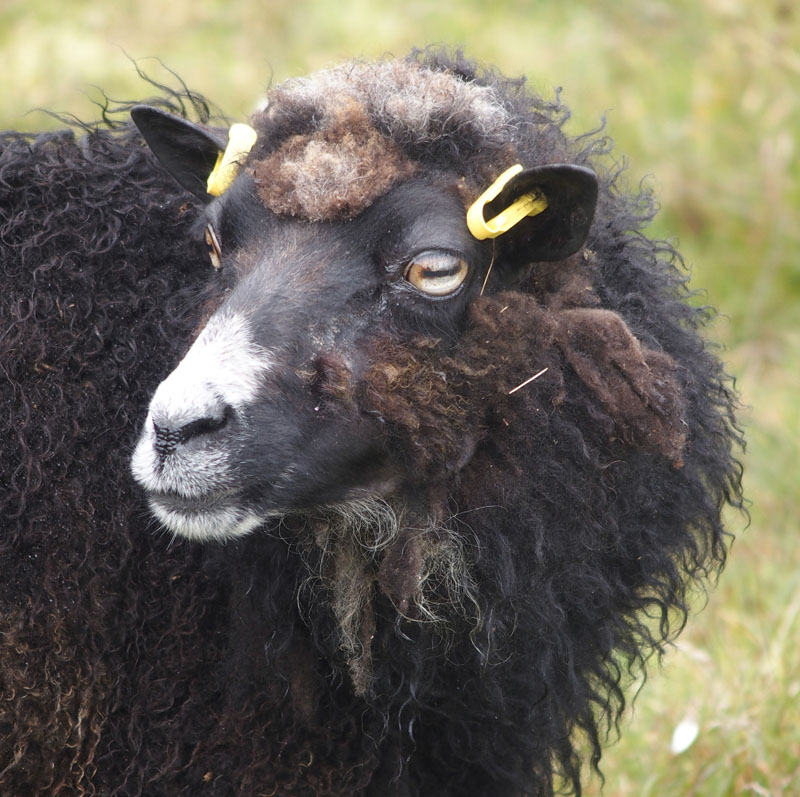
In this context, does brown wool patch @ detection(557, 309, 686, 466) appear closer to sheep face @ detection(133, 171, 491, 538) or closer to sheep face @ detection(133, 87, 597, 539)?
sheep face @ detection(133, 87, 597, 539)

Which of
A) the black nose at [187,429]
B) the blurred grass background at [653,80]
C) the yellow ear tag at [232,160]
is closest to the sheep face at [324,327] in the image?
the black nose at [187,429]

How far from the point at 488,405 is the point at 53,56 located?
8378mm

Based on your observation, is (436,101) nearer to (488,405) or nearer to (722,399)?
(488,405)

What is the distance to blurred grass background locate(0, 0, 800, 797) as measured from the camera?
8.57 metres

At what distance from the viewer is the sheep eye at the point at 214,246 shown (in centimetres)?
348

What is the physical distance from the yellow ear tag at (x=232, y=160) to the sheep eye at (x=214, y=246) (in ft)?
0.44

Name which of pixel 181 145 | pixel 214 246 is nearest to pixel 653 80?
pixel 181 145

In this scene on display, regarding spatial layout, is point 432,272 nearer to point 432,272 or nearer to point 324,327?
point 432,272

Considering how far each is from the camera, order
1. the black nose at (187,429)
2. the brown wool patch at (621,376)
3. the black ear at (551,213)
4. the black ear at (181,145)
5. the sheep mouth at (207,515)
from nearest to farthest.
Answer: the black nose at (187,429) < the sheep mouth at (207,515) < the black ear at (551,213) < the brown wool patch at (621,376) < the black ear at (181,145)

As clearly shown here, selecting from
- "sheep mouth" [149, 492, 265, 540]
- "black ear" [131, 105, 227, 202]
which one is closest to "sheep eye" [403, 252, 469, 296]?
"sheep mouth" [149, 492, 265, 540]

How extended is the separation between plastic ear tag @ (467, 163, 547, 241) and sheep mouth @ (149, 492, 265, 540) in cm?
105

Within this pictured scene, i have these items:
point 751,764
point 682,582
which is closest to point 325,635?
point 682,582

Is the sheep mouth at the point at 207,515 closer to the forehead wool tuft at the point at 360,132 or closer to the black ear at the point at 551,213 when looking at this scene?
the forehead wool tuft at the point at 360,132

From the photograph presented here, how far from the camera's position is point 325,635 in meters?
3.49
